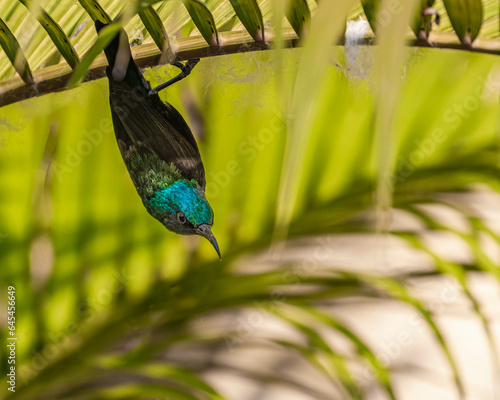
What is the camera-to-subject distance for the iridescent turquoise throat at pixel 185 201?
41cm

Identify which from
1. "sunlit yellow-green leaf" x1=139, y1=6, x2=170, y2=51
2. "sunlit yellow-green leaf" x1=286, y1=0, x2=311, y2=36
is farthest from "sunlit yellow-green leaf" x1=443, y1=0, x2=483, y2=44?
"sunlit yellow-green leaf" x1=139, y1=6, x2=170, y2=51

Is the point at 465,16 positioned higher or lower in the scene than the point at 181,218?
higher

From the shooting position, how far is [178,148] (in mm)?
400

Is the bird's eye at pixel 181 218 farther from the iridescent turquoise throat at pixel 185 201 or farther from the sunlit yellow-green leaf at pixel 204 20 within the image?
the sunlit yellow-green leaf at pixel 204 20

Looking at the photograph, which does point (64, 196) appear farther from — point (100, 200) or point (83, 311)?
point (83, 311)

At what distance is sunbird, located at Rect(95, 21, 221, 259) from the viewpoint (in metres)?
0.36

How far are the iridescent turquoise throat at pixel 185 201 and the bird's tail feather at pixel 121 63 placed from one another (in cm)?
10

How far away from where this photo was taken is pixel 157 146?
0.39 meters

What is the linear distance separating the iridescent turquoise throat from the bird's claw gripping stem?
88mm

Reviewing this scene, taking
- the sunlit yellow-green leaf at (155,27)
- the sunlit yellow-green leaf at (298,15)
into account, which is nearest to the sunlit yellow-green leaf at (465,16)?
the sunlit yellow-green leaf at (298,15)

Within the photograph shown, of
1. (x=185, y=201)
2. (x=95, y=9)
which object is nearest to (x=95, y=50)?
(x=95, y=9)

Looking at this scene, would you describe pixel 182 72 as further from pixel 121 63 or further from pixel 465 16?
pixel 465 16

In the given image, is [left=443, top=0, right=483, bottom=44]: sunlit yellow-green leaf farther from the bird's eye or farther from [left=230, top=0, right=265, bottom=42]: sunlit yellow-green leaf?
the bird's eye

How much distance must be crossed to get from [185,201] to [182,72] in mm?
124
